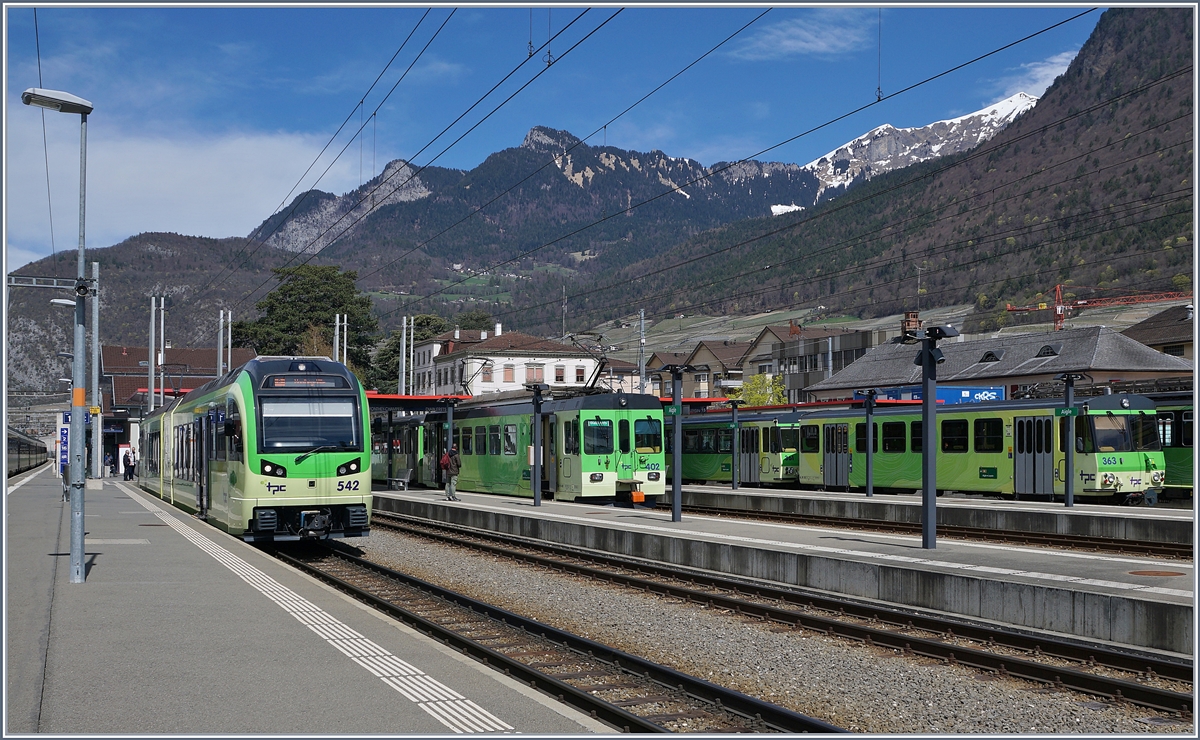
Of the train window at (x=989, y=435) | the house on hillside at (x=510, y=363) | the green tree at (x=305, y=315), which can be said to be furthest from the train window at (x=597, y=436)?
the house on hillside at (x=510, y=363)

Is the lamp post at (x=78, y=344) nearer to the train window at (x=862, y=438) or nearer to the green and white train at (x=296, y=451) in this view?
the green and white train at (x=296, y=451)

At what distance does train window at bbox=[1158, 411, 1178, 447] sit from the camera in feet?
92.8

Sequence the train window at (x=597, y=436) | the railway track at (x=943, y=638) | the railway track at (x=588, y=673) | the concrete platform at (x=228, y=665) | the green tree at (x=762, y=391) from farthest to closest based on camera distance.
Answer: the green tree at (x=762, y=391) → the train window at (x=597, y=436) → the railway track at (x=943, y=638) → the railway track at (x=588, y=673) → the concrete platform at (x=228, y=665)

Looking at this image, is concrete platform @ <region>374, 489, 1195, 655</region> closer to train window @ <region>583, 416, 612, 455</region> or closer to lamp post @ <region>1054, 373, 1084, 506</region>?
train window @ <region>583, 416, 612, 455</region>

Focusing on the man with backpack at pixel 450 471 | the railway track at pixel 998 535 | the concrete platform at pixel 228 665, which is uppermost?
the man with backpack at pixel 450 471

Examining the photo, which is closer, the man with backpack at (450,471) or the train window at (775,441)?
the man with backpack at (450,471)

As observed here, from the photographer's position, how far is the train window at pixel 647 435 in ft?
96.3

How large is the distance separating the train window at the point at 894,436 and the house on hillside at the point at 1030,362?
2083cm

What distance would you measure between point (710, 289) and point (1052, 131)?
8768 centimetres

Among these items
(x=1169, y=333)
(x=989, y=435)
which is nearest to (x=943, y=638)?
(x=989, y=435)

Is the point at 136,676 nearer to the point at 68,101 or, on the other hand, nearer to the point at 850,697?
the point at 850,697

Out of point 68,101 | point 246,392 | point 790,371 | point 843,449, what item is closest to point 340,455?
point 246,392

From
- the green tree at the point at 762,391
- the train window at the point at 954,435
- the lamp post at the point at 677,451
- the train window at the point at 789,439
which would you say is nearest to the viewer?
the lamp post at the point at 677,451

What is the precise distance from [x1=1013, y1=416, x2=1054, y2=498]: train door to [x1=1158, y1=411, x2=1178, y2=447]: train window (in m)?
3.40
